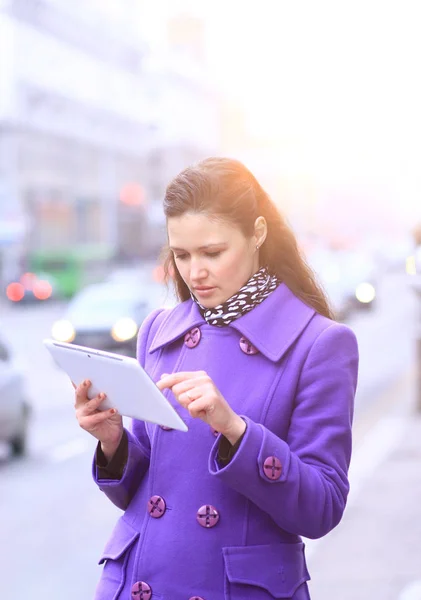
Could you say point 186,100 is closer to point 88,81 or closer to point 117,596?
point 88,81

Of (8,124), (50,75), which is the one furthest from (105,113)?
(8,124)

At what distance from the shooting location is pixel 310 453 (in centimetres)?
234

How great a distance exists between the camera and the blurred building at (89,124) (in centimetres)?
5109

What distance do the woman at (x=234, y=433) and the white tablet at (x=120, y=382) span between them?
0.04 m

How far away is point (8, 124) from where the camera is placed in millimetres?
49562

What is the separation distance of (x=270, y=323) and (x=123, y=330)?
62.2 feet

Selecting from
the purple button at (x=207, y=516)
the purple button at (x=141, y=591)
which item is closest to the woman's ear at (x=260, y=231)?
the purple button at (x=207, y=516)

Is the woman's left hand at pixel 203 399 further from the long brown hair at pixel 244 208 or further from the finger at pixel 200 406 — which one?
the long brown hair at pixel 244 208

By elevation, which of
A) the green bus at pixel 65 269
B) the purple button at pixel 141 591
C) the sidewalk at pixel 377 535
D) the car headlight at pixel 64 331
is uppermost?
the purple button at pixel 141 591

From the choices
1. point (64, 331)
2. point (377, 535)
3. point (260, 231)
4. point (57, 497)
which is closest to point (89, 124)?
point (64, 331)

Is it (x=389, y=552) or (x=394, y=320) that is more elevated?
(x=389, y=552)

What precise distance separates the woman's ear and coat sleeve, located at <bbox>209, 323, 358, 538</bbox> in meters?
0.25

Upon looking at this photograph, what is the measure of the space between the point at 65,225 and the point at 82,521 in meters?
49.6

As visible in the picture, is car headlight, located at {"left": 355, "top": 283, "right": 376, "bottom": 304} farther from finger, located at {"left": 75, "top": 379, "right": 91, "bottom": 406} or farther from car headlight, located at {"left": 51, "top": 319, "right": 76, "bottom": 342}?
finger, located at {"left": 75, "top": 379, "right": 91, "bottom": 406}
